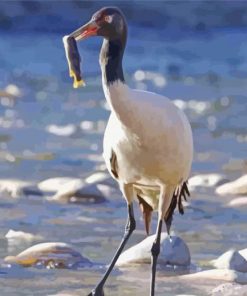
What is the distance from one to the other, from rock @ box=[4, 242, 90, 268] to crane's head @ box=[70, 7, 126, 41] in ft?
3.45

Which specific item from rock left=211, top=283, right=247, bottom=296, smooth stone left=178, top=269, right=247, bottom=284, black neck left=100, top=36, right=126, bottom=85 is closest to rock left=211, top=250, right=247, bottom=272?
smooth stone left=178, top=269, right=247, bottom=284

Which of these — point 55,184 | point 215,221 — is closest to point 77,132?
point 55,184

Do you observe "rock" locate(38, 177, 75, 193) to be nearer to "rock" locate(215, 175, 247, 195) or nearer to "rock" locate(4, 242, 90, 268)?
"rock" locate(215, 175, 247, 195)

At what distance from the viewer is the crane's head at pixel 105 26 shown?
339 centimetres

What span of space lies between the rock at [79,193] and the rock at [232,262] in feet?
4.25

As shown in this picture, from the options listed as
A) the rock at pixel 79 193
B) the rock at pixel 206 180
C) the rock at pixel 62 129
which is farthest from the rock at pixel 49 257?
the rock at pixel 62 129

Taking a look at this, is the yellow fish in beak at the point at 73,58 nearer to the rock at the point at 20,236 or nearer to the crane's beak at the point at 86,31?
the crane's beak at the point at 86,31

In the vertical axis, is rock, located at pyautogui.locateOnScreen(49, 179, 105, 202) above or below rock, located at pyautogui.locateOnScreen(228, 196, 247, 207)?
above

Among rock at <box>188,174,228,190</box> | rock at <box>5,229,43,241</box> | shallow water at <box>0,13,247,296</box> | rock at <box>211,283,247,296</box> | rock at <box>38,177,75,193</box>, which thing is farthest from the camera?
rock at <box>188,174,228,190</box>

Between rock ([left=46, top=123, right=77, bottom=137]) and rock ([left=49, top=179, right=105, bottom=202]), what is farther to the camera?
rock ([left=46, top=123, right=77, bottom=137])

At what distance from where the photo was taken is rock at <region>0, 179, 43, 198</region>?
564 centimetres

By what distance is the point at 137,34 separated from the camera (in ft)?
38.4

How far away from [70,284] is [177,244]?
50cm

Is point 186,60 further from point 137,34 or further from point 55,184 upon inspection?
point 55,184
